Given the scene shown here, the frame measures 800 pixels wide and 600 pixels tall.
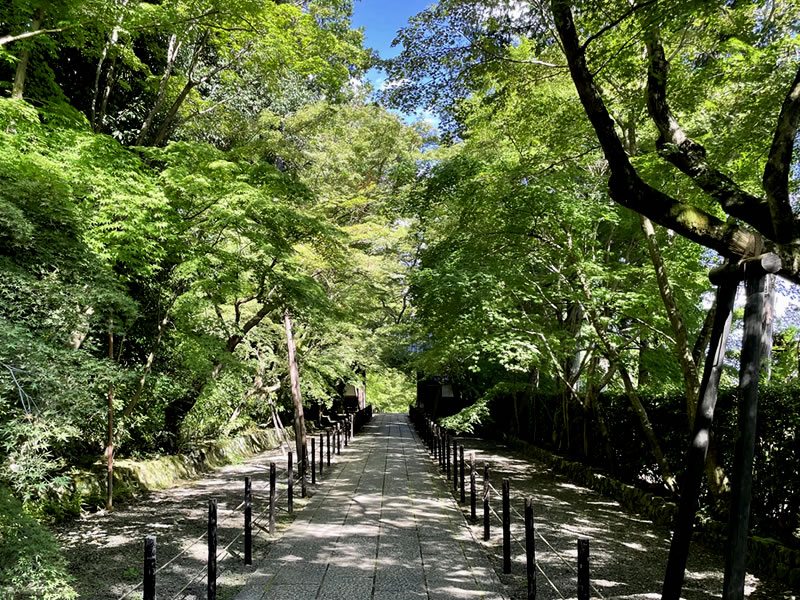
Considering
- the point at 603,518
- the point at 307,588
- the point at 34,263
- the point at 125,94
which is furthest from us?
the point at 125,94

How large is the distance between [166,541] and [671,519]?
7.03m

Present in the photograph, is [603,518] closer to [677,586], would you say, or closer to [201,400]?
[677,586]

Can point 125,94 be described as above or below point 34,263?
above

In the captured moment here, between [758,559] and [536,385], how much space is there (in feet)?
35.9

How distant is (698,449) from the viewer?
3.07 meters

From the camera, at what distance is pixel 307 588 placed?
5043mm

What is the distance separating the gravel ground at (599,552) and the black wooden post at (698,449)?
1576 millimetres

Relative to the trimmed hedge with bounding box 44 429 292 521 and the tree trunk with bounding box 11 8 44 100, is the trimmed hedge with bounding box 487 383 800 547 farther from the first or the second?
the tree trunk with bounding box 11 8 44 100

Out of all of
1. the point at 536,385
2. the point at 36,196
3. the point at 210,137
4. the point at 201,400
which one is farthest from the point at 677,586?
the point at 210,137

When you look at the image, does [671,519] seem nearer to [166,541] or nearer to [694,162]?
[694,162]

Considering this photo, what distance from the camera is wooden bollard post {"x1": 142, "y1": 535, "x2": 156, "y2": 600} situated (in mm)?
3248

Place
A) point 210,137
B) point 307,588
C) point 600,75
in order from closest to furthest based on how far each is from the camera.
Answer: point 307,588 → point 600,75 → point 210,137

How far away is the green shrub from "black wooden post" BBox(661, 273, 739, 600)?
3490mm

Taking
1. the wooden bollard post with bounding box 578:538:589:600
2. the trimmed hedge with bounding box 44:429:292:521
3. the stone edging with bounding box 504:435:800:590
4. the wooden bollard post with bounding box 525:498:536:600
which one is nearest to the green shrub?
the wooden bollard post with bounding box 578:538:589:600
